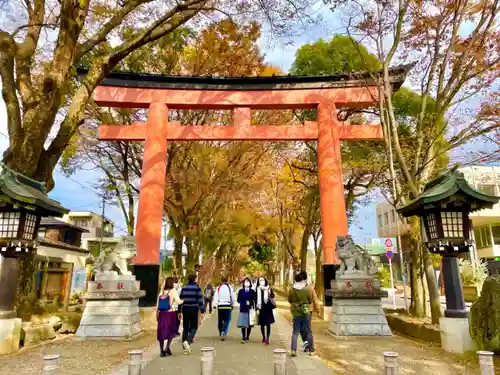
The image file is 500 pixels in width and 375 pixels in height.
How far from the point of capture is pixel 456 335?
22.7ft

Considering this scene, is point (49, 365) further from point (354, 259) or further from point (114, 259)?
point (354, 259)

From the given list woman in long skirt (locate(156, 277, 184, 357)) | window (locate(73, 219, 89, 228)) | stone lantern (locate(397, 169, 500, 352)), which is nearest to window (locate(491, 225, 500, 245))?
stone lantern (locate(397, 169, 500, 352))

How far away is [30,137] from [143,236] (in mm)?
4885

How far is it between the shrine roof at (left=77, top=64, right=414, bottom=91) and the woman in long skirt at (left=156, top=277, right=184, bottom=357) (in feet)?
26.8

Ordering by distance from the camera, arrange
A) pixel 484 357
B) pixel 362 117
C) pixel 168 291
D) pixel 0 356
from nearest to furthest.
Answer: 1. pixel 484 357
2. pixel 0 356
3. pixel 168 291
4. pixel 362 117

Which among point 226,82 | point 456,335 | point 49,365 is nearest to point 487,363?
point 456,335

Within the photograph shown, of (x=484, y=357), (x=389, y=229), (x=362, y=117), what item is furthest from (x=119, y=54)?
(x=389, y=229)

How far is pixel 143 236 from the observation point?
37.7 feet

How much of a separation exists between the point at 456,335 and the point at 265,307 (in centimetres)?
399

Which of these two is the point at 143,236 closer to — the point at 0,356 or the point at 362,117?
the point at 0,356

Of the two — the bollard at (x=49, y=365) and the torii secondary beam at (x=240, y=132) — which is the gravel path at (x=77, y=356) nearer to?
the bollard at (x=49, y=365)

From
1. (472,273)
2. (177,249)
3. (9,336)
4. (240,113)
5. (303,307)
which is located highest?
(240,113)

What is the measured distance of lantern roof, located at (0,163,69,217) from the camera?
6.68 metres

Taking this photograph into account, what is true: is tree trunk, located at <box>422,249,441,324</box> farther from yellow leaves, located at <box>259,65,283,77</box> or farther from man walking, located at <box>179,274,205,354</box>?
yellow leaves, located at <box>259,65,283,77</box>
